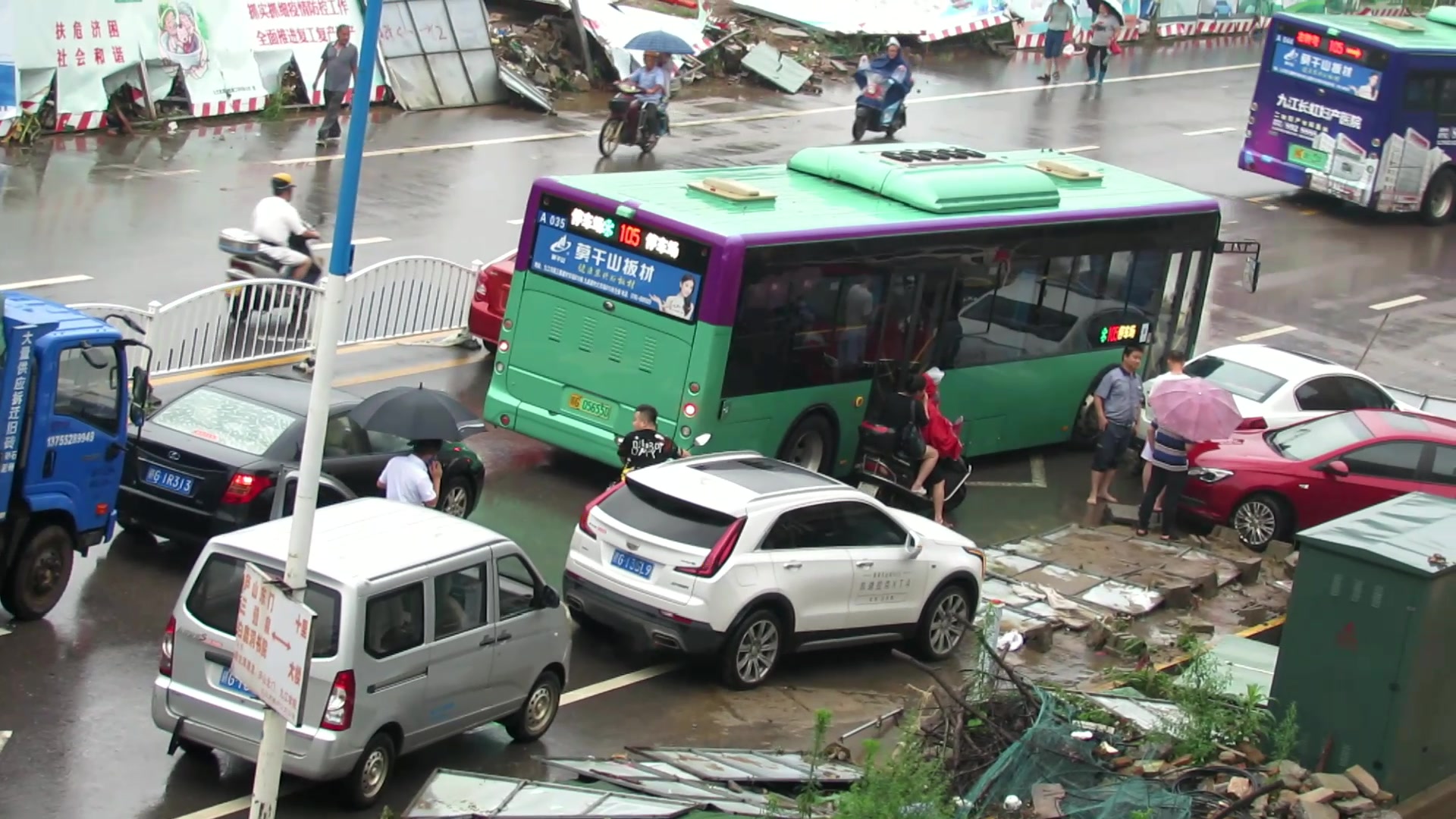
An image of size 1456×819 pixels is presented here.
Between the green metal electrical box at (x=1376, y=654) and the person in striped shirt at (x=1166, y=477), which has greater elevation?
the green metal electrical box at (x=1376, y=654)

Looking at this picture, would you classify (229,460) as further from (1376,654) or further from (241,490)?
(1376,654)

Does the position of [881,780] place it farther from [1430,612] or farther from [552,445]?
[552,445]

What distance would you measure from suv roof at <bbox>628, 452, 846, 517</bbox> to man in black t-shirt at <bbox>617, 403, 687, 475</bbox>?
86 centimetres

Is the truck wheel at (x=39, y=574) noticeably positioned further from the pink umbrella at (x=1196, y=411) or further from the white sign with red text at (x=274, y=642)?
the pink umbrella at (x=1196, y=411)

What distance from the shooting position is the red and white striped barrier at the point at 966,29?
42156mm

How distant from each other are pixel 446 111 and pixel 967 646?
18.8 m

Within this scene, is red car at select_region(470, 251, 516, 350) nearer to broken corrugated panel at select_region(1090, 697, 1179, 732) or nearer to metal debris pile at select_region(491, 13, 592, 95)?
broken corrugated panel at select_region(1090, 697, 1179, 732)

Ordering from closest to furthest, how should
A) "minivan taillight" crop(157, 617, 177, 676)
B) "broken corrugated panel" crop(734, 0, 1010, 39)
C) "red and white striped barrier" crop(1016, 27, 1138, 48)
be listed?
"minivan taillight" crop(157, 617, 177, 676)
"broken corrugated panel" crop(734, 0, 1010, 39)
"red and white striped barrier" crop(1016, 27, 1138, 48)

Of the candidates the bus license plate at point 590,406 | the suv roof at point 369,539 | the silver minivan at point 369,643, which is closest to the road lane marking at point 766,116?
the bus license plate at point 590,406

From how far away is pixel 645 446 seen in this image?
1498 cm

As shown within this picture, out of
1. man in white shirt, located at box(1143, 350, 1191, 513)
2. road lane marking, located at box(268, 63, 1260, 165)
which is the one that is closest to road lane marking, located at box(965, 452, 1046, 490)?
man in white shirt, located at box(1143, 350, 1191, 513)

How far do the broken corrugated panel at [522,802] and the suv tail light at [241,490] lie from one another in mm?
4213

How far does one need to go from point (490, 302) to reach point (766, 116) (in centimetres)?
1575

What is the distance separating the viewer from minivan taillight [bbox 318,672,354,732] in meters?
9.99
